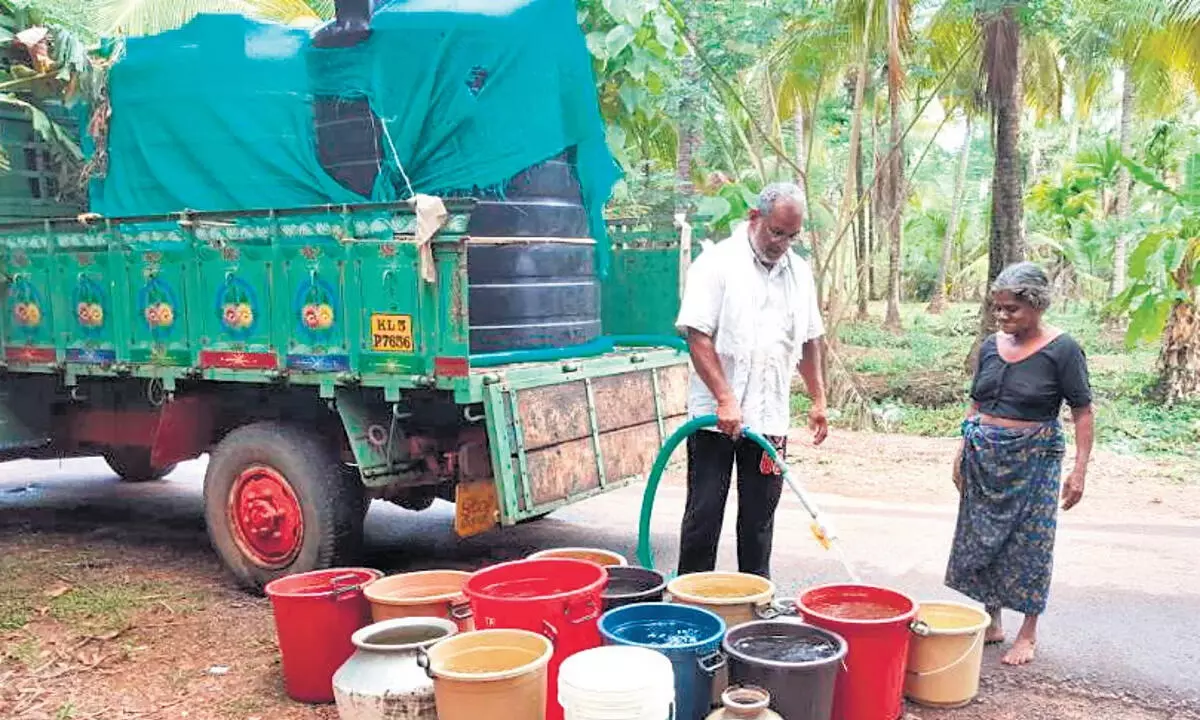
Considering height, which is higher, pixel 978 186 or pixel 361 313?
pixel 978 186

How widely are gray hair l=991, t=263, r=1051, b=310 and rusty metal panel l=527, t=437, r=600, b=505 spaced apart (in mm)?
2042

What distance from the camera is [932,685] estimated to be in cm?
365

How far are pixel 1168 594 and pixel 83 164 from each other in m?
6.65

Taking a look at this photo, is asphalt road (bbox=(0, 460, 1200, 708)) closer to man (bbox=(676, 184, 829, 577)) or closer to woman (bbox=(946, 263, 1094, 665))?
woman (bbox=(946, 263, 1094, 665))

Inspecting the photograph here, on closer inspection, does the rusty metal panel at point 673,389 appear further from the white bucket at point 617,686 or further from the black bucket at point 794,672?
the white bucket at point 617,686

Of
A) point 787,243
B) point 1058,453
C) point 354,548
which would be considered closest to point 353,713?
point 354,548

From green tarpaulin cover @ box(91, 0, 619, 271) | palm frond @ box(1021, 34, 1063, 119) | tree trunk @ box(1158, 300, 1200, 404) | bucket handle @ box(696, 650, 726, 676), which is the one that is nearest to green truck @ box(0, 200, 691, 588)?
green tarpaulin cover @ box(91, 0, 619, 271)

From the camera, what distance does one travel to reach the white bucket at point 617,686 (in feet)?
9.00

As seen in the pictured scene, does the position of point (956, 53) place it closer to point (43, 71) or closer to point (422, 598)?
point (43, 71)

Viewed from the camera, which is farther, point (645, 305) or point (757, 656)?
point (645, 305)

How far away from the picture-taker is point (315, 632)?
3.83m

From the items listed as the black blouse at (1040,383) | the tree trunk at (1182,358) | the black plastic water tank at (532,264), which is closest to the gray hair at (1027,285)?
the black blouse at (1040,383)

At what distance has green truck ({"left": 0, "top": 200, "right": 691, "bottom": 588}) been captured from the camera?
4535 millimetres

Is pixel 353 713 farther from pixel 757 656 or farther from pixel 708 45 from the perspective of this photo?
pixel 708 45
